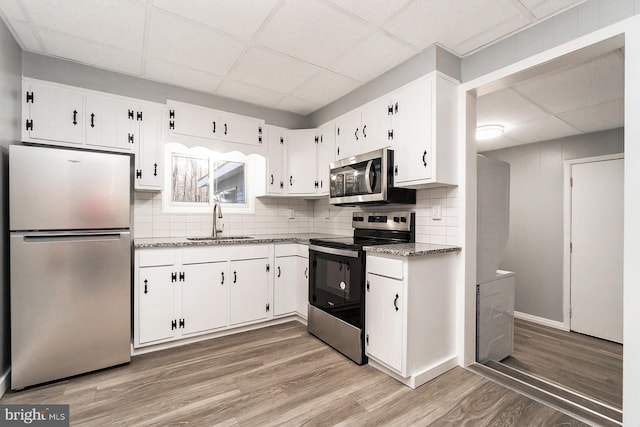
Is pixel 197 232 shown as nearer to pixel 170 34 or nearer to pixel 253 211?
pixel 253 211

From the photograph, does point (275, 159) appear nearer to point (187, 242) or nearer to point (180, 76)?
point (180, 76)

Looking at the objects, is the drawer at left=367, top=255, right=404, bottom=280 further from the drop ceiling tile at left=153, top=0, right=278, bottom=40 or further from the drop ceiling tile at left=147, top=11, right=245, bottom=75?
the drop ceiling tile at left=147, top=11, right=245, bottom=75

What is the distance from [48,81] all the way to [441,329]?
12.4 ft

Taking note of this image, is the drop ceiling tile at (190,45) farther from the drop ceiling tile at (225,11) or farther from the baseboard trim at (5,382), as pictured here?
the baseboard trim at (5,382)

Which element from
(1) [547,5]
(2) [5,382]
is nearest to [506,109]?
(1) [547,5]

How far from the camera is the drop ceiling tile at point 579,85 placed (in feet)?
7.52

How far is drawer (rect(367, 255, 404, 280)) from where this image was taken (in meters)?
2.12

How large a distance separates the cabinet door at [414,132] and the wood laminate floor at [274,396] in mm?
1567

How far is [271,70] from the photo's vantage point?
2732mm

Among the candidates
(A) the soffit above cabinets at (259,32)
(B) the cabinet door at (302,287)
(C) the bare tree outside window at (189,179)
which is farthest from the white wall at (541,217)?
(C) the bare tree outside window at (189,179)

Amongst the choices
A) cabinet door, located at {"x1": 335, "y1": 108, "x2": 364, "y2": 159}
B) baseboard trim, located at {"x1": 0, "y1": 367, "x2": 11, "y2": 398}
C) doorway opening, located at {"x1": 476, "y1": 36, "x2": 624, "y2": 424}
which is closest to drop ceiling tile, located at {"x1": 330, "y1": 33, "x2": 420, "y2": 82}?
cabinet door, located at {"x1": 335, "y1": 108, "x2": 364, "y2": 159}

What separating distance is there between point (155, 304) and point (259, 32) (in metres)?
2.36

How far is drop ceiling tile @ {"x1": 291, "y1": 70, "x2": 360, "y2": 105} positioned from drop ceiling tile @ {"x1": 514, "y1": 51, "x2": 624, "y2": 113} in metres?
1.53
